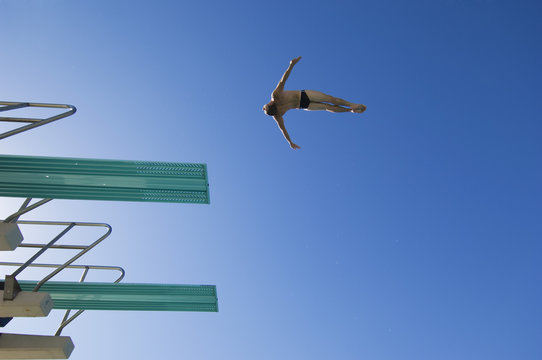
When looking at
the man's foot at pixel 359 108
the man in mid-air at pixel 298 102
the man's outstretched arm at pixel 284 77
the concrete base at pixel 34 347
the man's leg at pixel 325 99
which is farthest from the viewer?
the man in mid-air at pixel 298 102

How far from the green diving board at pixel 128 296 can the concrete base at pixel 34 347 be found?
0.83 m

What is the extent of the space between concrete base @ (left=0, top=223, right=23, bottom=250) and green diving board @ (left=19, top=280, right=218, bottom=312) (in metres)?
1.67

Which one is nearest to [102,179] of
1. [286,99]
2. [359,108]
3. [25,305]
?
[25,305]

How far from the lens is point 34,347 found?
18.0 ft

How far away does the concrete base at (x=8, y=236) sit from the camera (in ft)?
15.0

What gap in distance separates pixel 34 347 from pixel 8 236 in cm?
179

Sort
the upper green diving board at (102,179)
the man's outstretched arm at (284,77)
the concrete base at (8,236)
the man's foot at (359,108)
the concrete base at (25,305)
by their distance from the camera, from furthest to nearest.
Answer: the man's foot at (359,108) → the man's outstretched arm at (284,77) → the concrete base at (25,305) → the upper green diving board at (102,179) → the concrete base at (8,236)

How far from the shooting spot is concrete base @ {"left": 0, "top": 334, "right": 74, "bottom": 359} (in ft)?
17.8

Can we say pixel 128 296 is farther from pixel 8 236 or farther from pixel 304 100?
pixel 304 100

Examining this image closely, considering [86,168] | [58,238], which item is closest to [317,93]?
[86,168]

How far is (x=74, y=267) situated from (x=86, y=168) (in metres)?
2.29

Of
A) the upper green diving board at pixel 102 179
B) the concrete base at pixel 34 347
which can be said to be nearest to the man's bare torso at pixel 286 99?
the upper green diving board at pixel 102 179

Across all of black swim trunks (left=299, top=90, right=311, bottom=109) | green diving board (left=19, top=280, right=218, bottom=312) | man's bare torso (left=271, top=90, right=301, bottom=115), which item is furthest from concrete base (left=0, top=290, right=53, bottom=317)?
black swim trunks (left=299, top=90, right=311, bottom=109)

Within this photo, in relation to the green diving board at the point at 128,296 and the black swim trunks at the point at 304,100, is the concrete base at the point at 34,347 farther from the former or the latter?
the black swim trunks at the point at 304,100
